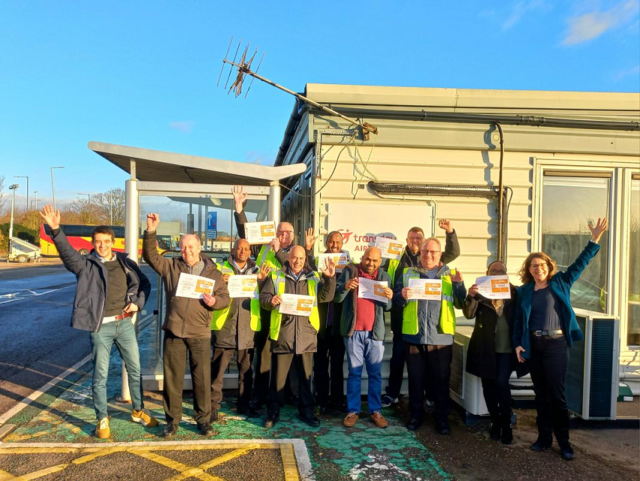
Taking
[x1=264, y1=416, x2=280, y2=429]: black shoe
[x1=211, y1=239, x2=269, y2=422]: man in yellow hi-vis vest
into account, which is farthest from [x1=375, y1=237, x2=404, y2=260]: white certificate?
[x1=264, y1=416, x2=280, y2=429]: black shoe

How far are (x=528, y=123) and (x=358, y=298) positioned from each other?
3633 mm

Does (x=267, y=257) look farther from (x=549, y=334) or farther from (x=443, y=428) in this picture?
(x=549, y=334)

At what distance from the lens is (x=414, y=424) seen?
4.88m

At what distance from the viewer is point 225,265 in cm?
510

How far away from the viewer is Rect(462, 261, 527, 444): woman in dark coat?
463cm

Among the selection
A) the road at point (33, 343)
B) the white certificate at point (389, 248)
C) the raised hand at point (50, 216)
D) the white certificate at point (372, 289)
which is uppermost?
the raised hand at point (50, 216)

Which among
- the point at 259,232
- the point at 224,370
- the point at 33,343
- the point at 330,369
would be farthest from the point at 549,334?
the point at 33,343

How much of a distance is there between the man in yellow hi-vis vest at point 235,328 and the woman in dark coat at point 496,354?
226cm

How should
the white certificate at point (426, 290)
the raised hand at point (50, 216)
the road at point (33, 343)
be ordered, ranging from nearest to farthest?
the raised hand at point (50, 216), the white certificate at point (426, 290), the road at point (33, 343)

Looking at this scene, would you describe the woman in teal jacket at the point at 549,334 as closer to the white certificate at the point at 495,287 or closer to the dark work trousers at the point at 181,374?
the white certificate at the point at 495,287

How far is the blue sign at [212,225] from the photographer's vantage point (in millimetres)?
6211

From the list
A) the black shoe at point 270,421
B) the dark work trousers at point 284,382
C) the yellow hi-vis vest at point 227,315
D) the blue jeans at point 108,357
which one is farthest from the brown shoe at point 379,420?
the blue jeans at point 108,357

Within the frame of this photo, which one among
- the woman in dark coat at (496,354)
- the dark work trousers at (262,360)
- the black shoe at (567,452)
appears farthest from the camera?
the dark work trousers at (262,360)

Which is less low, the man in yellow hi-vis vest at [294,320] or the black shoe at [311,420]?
the man in yellow hi-vis vest at [294,320]
